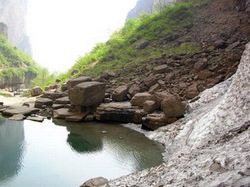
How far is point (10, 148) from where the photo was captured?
1391 cm

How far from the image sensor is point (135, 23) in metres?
33.2

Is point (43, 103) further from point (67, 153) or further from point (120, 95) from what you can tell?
point (67, 153)

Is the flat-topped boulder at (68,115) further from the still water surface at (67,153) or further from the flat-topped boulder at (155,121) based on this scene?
the flat-topped boulder at (155,121)

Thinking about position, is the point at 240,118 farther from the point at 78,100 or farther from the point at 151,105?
the point at 78,100

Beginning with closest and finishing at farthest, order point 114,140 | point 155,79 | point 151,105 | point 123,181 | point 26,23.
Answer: point 123,181 < point 114,140 < point 151,105 < point 155,79 < point 26,23

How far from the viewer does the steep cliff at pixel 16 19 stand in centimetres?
10726

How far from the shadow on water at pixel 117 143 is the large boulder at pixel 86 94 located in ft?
4.08

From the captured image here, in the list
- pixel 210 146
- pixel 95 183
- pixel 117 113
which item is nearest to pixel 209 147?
pixel 210 146

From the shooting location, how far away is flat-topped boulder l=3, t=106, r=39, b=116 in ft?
65.0

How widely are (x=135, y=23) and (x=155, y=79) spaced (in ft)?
47.3

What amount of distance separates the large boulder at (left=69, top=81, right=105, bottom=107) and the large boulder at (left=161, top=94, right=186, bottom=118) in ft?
13.5

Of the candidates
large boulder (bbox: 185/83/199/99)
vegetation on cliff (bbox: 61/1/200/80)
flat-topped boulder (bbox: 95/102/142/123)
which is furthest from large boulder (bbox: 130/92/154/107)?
vegetation on cliff (bbox: 61/1/200/80)

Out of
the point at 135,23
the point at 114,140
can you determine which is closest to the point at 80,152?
the point at 114,140

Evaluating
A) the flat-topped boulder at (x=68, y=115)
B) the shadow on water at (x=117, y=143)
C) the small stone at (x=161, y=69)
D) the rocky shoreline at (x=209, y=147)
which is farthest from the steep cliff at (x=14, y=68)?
the rocky shoreline at (x=209, y=147)
